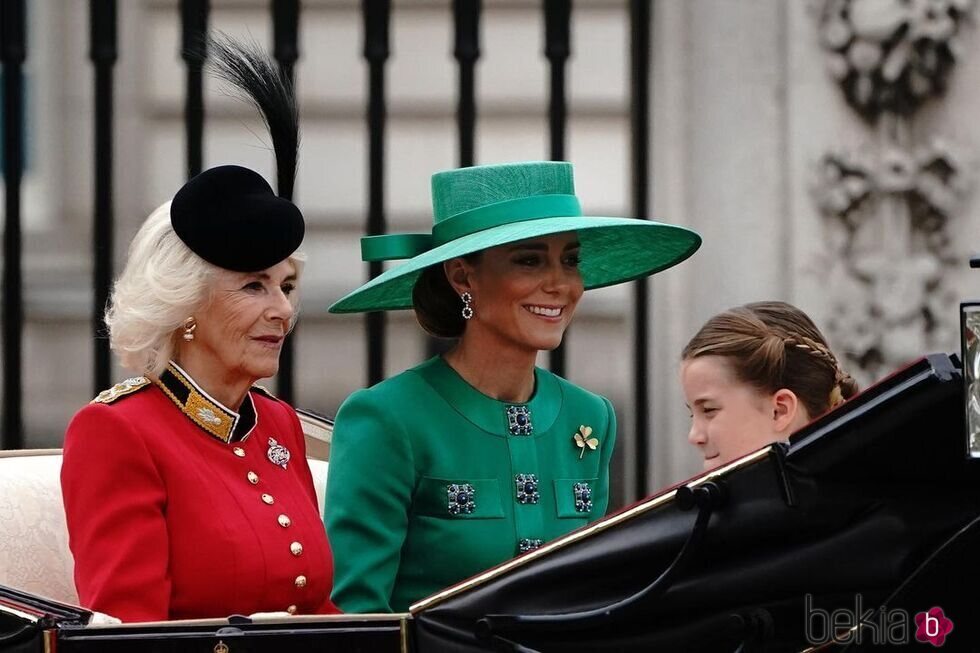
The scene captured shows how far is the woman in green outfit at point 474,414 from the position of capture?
7.35ft

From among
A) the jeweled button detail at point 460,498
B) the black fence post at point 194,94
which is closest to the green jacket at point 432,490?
the jeweled button detail at point 460,498

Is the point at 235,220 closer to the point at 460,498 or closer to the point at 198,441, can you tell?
the point at 198,441

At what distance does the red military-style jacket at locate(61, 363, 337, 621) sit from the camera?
6.39ft

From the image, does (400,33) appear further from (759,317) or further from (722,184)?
(759,317)

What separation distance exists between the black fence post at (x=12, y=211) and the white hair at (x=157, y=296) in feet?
7.49

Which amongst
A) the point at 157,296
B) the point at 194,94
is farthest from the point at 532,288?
the point at 194,94

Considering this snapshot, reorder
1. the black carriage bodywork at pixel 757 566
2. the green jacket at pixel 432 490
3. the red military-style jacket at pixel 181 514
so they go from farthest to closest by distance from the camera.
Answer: the green jacket at pixel 432 490 → the red military-style jacket at pixel 181 514 → the black carriage bodywork at pixel 757 566

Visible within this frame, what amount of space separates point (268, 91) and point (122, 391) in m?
0.45

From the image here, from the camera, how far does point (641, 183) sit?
14.3ft

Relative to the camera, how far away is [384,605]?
220 centimetres

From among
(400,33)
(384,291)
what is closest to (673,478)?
(400,33)

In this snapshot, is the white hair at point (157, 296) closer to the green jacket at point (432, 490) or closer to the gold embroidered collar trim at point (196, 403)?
the gold embroidered collar trim at point (196, 403)

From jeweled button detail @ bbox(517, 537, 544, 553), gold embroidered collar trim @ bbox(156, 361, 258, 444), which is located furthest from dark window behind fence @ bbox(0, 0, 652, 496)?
gold embroidered collar trim @ bbox(156, 361, 258, 444)

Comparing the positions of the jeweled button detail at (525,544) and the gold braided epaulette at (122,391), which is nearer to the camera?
the gold braided epaulette at (122,391)
